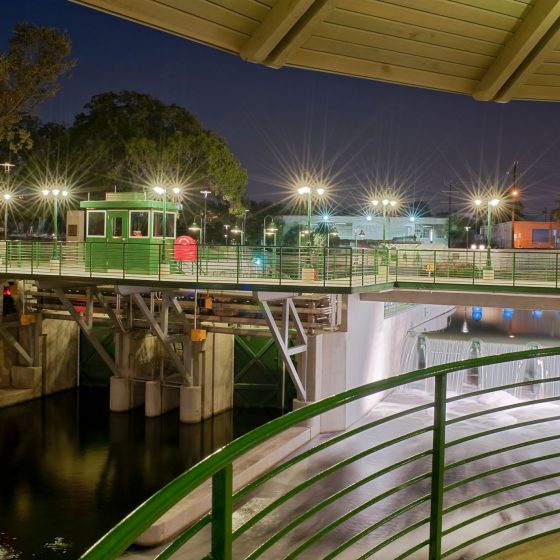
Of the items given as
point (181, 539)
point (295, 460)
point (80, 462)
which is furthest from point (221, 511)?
point (80, 462)

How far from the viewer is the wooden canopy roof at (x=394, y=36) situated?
329 cm

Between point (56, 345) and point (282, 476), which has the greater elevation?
point (56, 345)

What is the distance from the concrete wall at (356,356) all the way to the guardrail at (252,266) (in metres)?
1.26

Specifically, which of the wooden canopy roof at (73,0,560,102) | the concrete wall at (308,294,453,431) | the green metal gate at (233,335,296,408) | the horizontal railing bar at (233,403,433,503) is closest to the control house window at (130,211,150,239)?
the green metal gate at (233,335,296,408)

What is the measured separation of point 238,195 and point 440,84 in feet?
113

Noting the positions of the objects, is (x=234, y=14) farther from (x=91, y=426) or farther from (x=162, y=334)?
(x=91, y=426)

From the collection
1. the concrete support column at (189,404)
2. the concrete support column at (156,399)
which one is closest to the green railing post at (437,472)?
the concrete support column at (189,404)

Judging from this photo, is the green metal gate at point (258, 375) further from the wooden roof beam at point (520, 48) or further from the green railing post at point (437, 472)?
the green railing post at point (437, 472)

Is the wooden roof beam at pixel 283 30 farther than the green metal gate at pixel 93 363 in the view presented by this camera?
No

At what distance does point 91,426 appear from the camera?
2228cm

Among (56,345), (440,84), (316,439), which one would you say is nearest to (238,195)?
(56,345)

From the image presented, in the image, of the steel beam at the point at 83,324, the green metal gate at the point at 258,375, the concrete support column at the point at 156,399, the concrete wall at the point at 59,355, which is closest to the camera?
the steel beam at the point at 83,324

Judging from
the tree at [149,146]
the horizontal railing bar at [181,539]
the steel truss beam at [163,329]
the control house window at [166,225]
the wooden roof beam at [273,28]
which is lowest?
the steel truss beam at [163,329]

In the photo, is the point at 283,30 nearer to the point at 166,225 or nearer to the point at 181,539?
the point at 181,539
